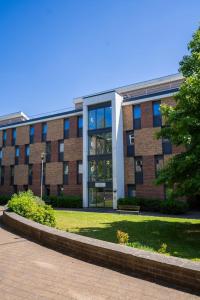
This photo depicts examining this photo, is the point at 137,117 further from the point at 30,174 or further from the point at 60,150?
the point at 30,174

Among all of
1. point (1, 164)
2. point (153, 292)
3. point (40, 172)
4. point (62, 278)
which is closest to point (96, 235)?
point (62, 278)

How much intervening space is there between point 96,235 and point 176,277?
737 centimetres

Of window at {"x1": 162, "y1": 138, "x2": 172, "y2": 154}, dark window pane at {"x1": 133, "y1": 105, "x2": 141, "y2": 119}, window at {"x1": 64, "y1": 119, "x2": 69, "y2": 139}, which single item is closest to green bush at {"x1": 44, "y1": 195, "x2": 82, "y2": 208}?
window at {"x1": 64, "y1": 119, "x2": 69, "y2": 139}

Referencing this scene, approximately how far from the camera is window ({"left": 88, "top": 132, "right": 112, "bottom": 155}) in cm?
3114

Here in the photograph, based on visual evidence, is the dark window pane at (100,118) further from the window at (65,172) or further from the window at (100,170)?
the window at (65,172)

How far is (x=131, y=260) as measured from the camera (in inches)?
238

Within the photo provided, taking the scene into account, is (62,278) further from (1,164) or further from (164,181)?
(1,164)

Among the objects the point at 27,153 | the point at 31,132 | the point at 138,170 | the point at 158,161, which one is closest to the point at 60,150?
the point at 27,153

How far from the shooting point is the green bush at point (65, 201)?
31312 mm

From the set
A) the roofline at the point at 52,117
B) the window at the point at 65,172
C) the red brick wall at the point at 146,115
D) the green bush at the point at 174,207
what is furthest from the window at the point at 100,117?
the green bush at the point at 174,207

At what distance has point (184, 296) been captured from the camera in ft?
15.7

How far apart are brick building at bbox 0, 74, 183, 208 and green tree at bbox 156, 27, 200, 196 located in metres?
14.4

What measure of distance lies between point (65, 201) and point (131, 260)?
26526 millimetres

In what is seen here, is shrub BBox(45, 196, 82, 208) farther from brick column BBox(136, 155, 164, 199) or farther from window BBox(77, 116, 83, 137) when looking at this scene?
window BBox(77, 116, 83, 137)
